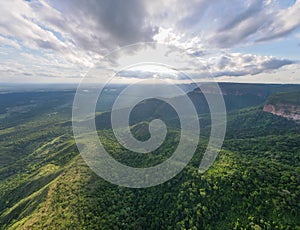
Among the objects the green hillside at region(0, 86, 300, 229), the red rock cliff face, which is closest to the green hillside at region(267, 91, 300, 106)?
the red rock cliff face

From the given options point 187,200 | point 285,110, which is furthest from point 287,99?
point 187,200

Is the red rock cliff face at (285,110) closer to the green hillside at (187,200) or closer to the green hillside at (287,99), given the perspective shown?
the green hillside at (287,99)

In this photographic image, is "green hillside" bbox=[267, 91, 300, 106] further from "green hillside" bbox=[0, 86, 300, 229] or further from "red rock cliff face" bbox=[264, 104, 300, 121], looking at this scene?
"green hillside" bbox=[0, 86, 300, 229]

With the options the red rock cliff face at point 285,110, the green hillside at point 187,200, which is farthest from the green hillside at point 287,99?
the green hillside at point 187,200

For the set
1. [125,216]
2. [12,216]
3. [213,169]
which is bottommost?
[12,216]

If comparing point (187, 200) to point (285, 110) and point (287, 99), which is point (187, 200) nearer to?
point (285, 110)

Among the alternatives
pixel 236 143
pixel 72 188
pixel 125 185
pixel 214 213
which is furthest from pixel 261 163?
pixel 72 188

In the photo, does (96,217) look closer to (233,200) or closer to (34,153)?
(233,200)

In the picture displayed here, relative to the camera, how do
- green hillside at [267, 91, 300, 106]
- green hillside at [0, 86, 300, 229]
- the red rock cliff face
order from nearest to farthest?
green hillside at [0, 86, 300, 229], the red rock cliff face, green hillside at [267, 91, 300, 106]

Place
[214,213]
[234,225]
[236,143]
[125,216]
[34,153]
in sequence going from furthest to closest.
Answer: [34,153] < [236,143] < [125,216] < [214,213] < [234,225]
